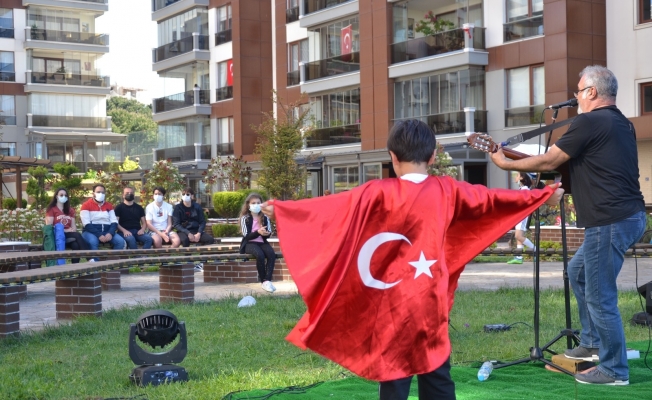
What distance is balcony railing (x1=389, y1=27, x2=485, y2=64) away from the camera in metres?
32.5

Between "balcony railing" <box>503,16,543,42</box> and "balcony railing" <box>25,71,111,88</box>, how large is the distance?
127 feet

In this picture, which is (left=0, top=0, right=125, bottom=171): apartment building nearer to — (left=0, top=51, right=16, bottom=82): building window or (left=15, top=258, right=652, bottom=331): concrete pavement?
(left=0, top=51, right=16, bottom=82): building window

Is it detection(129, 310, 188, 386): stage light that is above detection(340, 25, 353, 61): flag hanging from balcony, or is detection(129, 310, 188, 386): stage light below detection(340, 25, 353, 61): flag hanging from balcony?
below

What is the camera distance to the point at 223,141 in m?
48.1

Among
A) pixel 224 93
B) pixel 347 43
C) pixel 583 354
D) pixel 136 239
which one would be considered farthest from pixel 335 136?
pixel 583 354

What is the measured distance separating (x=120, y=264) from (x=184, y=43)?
39815 mm

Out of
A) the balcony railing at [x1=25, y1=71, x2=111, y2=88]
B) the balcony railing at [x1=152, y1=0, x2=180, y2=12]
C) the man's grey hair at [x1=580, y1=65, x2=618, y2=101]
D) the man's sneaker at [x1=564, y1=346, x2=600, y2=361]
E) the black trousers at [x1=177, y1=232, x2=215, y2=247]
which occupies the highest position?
the balcony railing at [x1=152, y1=0, x2=180, y2=12]

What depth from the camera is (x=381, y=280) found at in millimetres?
4613

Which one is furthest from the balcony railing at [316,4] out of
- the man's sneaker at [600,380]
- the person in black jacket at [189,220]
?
the man's sneaker at [600,380]

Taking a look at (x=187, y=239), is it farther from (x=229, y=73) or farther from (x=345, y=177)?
(x=229, y=73)

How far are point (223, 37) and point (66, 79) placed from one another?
19.2 metres

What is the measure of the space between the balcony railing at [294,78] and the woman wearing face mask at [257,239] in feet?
95.3

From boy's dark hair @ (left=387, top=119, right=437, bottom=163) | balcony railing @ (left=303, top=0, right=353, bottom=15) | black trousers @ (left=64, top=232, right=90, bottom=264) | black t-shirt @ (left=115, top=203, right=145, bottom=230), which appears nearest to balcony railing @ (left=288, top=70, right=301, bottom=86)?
balcony railing @ (left=303, top=0, right=353, bottom=15)

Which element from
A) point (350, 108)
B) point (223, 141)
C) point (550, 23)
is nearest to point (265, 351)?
point (550, 23)
